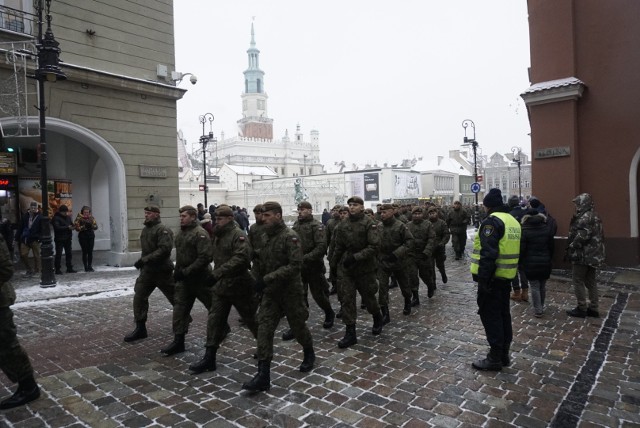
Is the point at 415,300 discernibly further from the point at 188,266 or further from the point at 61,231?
the point at 61,231

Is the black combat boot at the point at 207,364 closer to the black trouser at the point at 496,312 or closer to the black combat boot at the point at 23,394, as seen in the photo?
the black combat boot at the point at 23,394

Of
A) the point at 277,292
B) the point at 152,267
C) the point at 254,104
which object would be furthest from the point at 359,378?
the point at 254,104

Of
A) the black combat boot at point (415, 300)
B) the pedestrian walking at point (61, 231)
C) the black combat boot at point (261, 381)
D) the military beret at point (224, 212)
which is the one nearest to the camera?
the black combat boot at point (261, 381)

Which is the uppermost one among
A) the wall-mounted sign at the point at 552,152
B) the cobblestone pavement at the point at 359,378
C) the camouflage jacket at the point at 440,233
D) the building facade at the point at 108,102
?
the building facade at the point at 108,102

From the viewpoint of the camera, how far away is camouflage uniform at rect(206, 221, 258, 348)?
5.18 meters

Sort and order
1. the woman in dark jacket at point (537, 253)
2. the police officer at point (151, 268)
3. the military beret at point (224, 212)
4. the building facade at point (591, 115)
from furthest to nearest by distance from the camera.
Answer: the building facade at point (591, 115), the woman in dark jacket at point (537, 253), the police officer at point (151, 268), the military beret at point (224, 212)

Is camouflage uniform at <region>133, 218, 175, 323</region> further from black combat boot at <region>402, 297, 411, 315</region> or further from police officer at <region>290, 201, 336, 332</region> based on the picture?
black combat boot at <region>402, 297, 411, 315</region>

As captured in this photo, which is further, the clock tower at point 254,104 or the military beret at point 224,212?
the clock tower at point 254,104

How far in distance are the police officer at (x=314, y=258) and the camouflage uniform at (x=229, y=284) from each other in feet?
5.49

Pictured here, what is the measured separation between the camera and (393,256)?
24.0 ft

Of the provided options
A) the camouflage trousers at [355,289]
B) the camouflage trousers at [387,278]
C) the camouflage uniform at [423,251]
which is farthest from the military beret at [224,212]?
the camouflage uniform at [423,251]

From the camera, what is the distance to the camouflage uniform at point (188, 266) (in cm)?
581

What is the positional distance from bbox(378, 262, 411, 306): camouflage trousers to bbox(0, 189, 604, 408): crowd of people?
0.02 meters

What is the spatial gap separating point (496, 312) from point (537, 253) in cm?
275
